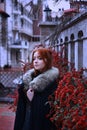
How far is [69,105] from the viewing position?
3.60m

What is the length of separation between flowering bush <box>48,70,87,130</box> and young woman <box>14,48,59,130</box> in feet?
0.38

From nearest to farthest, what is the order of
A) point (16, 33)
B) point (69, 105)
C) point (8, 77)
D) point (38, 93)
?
point (69, 105)
point (38, 93)
point (8, 77)
point (16, 33)

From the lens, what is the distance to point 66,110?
11.9 feet

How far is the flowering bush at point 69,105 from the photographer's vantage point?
11.1ft

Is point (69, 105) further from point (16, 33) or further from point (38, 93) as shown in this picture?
point (16, 33)

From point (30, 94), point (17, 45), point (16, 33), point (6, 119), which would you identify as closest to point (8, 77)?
point (6, 119)

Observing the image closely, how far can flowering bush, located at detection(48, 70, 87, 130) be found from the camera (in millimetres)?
3379

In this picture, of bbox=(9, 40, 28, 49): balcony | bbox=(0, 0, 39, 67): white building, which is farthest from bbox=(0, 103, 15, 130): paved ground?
bbox=(9, 40, 28, 49): balcony

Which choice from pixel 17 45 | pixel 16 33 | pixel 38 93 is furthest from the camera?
pixel 16 33

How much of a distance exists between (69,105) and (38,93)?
59cm

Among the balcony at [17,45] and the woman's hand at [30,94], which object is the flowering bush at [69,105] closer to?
the woman's hand at [30,94]

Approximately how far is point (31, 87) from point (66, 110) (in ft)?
1.99

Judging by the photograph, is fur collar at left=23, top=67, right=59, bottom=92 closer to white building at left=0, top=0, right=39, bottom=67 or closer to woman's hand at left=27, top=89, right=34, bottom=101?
woman's hand at left=27, top=89, right=34, bottom=101

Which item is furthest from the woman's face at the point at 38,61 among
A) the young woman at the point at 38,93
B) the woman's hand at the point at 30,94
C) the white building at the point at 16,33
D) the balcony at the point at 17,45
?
the balcony at the point at 17,45
